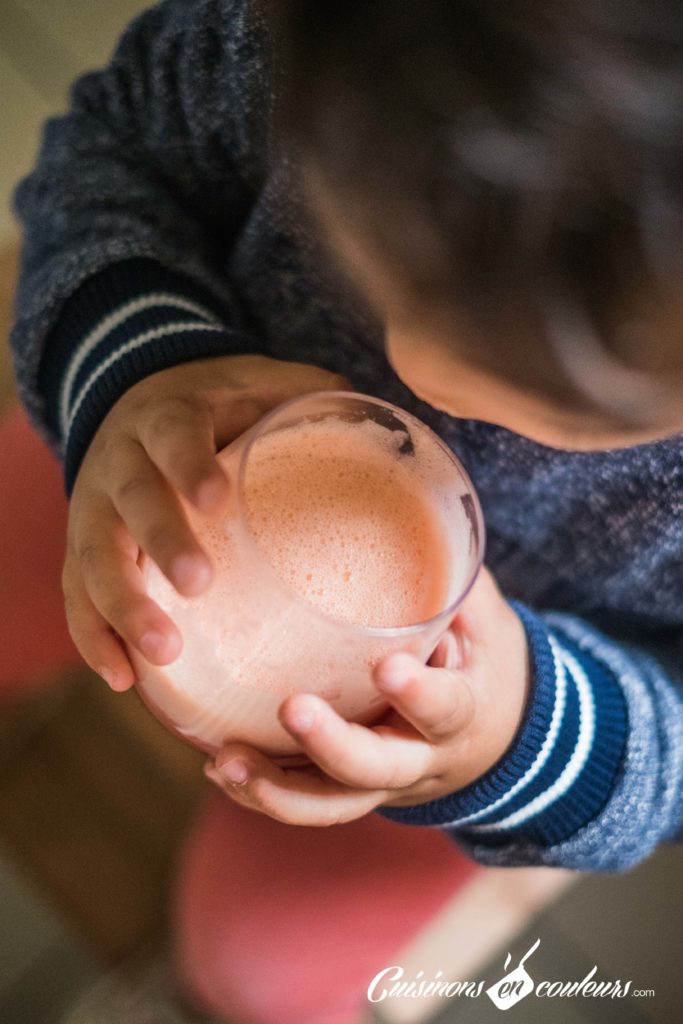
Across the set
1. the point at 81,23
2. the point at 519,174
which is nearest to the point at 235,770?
the point at 519,174

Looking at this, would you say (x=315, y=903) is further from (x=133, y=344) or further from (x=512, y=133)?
(x=512, y=133)

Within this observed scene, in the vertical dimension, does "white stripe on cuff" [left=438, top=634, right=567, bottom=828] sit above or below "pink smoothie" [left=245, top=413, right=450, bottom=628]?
below

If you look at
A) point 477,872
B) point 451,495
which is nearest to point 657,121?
point 451,495

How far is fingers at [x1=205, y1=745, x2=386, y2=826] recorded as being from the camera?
37cm

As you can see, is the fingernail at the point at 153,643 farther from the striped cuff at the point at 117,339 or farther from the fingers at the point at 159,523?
the striped cuff at the point at 117,339

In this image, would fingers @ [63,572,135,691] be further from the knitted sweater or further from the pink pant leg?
the pink pant leg

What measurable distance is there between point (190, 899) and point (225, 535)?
1.52 feet

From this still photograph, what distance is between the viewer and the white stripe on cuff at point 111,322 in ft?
1.71

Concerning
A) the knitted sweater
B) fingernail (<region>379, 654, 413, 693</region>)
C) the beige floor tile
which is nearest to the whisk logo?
the knitted sweater

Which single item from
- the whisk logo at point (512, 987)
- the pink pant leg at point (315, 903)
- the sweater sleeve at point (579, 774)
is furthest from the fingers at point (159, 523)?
the whisk logo at point (512, 987)

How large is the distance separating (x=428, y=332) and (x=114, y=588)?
18cm

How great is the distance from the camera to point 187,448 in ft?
1.24

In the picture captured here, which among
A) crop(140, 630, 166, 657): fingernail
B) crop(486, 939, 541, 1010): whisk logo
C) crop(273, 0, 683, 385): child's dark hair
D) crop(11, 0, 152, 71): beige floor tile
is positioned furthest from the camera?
crop(11, 0, 152, 71): beige floor tile

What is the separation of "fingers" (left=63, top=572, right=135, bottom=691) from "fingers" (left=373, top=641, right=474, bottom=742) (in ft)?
0.43
